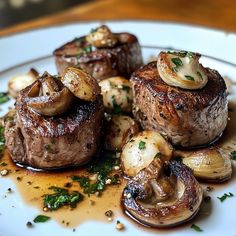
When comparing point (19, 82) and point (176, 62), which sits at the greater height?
point (176, 62)

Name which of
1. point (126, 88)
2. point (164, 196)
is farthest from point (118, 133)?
point (164, 196)

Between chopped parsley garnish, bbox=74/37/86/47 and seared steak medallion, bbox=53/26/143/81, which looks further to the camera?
chopped parsley garnish, bbox=74/37/86/47

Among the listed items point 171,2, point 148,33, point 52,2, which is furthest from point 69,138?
point 52,2

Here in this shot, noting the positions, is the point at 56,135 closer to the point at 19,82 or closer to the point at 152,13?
the point at 19,82

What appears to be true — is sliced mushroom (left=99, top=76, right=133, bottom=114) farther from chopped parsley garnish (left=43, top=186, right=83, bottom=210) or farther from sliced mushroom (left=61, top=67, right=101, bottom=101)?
chopped parsley garnish (left=43, top=186, right=83, bottom=210)

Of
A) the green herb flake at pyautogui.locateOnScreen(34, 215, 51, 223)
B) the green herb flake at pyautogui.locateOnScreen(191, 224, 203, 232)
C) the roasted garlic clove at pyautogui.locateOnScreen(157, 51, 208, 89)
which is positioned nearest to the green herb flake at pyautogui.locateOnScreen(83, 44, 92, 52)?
the roasted garlic clove at pyautogui.locateOnScreen(157, 51, 208, 89)

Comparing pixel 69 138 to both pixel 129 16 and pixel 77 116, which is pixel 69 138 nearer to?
pixel 77 116

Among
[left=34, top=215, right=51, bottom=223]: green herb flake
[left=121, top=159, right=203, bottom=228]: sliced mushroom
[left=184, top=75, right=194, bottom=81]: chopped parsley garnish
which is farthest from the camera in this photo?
[left=184, top=75, right=194, bottom=81]: chopped parsley garnish
